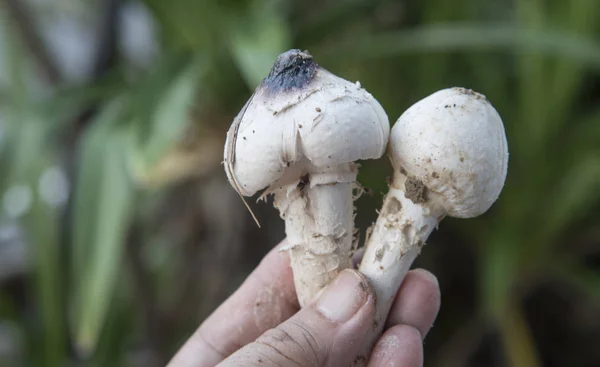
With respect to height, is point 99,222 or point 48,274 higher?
point 99,222

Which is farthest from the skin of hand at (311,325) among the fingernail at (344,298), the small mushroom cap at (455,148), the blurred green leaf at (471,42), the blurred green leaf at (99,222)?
the blurred green leaf at (471,42)

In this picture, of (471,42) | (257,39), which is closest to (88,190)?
(257,39)

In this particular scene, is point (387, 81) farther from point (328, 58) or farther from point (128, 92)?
point (128, 92)

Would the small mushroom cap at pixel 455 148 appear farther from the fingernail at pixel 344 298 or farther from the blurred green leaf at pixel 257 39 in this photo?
the blurred green leaf at pixel 257 39

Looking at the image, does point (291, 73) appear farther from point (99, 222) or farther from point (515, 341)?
point (515, 341)

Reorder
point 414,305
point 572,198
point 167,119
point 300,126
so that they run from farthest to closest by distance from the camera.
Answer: point 572,198 → point 167,119 → point 414,305 → point 300,126

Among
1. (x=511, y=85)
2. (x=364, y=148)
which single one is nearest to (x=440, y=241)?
(x=511, y=85)
